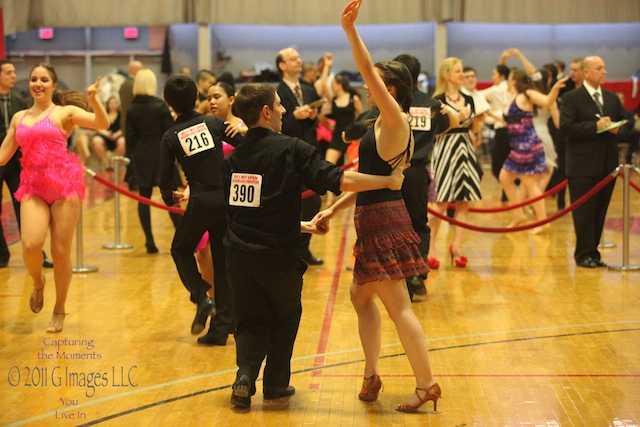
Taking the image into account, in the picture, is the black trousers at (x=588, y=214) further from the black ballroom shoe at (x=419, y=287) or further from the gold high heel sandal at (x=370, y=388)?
the gold high heel sandal at (x=370, y=388)

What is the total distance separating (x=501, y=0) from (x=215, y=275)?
50.9 ft

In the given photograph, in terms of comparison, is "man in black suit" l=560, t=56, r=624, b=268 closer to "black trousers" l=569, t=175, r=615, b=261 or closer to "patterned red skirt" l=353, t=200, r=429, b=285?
"black trousers" l=569, t=175, r=615, b=261

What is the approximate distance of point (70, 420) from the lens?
4488 mm

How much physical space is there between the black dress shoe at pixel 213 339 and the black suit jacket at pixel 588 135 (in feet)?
13.1

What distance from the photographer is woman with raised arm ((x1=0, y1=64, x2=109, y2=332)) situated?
5.99 metres

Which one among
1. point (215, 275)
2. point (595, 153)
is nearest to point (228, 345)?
point (215, 275)

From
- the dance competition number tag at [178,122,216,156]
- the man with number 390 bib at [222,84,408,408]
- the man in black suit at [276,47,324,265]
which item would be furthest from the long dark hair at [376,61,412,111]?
the man in black suit at [276,47,324,265]

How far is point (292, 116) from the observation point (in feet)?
26.5

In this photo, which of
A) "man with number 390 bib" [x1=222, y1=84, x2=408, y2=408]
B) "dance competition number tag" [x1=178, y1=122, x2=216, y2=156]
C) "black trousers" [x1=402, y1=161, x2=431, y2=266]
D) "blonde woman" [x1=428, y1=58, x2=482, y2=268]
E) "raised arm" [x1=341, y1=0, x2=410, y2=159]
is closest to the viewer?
"raised arm" [x1=341, y1=0, x2=410, y2=159]

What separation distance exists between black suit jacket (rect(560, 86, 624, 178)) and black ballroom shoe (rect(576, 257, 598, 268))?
774mm

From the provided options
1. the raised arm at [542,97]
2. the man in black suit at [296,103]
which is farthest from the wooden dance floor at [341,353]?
the raised arm at [542,97]

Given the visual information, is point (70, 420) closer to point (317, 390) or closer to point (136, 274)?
point (317, 390)

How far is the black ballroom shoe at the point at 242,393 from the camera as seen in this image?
4.51 m

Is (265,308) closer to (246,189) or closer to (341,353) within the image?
(246,189)
